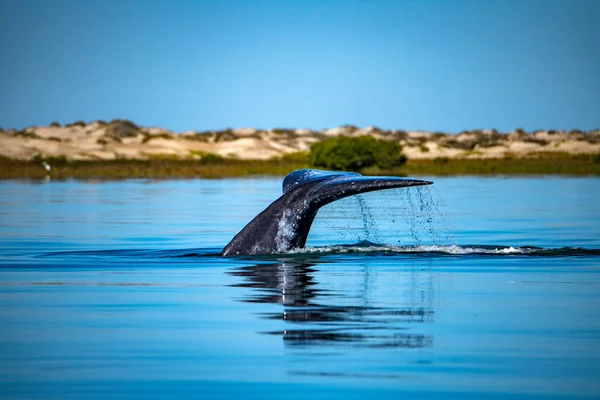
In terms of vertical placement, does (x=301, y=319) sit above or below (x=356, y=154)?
below

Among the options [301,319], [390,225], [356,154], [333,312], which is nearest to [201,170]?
[356,154]

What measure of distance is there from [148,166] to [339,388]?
95.6 m

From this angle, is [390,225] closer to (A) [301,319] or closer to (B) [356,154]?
(A) [301,319]

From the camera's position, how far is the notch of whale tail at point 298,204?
16.2 metres

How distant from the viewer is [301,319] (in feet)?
39.4

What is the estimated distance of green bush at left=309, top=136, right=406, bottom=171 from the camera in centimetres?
10912

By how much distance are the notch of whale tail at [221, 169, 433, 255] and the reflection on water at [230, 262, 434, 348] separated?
3.09 ft

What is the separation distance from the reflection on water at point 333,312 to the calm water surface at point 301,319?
3 cm

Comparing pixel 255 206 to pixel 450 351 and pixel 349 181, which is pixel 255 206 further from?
pixel 450 351

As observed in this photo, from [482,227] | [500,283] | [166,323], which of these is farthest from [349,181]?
[482,227]

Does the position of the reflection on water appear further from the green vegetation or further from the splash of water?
the green vegetation

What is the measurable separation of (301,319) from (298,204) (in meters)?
5.14

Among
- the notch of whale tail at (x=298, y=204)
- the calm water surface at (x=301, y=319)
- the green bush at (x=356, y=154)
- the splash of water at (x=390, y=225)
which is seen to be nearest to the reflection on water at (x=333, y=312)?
the calm water surface at (x=301, y=319)

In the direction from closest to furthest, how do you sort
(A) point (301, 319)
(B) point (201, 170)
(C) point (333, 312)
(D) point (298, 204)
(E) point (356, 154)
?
(A) point (301, 319)
(C) point (333, 312)
(D) point (298, 204)
(B) point (201, 170)
(E) point (356, 154)
